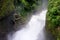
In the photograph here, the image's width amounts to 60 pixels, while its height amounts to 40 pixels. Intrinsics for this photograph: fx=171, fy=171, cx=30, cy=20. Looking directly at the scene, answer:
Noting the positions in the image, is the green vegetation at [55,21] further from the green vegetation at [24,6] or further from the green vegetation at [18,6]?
the green vegetation at [24,6]

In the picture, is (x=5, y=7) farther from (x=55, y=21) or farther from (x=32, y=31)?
(x=55, y=21)

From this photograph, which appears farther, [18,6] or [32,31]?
[18,6]

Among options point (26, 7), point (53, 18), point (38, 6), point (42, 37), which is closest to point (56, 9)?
point (53, 18)

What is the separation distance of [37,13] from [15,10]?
3252 mm

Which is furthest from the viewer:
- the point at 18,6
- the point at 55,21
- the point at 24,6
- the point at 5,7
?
the point at 24,6

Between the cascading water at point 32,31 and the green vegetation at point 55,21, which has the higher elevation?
the green vegetation at point 55,21

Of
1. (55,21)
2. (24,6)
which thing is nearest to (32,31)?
(24,6)

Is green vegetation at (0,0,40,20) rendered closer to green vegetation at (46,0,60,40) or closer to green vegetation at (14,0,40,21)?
green vegetation at (14,0,40,21)

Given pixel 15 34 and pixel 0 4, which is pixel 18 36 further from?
pixel 0 4

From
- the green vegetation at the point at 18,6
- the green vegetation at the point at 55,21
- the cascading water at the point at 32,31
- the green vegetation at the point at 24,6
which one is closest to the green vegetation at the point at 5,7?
the green vegetation at the point at 18,6

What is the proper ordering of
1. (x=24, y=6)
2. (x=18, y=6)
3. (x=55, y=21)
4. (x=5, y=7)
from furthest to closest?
(x=24, y=6), (x=18, y=6), (x=5, y=7), (x=55, y=21)

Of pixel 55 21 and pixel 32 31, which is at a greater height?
pixel 55 21

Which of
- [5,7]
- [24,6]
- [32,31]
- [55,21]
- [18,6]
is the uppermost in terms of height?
[5,7]

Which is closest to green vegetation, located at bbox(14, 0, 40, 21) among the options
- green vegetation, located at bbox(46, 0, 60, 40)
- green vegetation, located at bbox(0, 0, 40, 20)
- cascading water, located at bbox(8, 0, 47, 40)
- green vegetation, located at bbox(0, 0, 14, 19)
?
green vegetation, located at bbox(0, 0, 40, 20)
